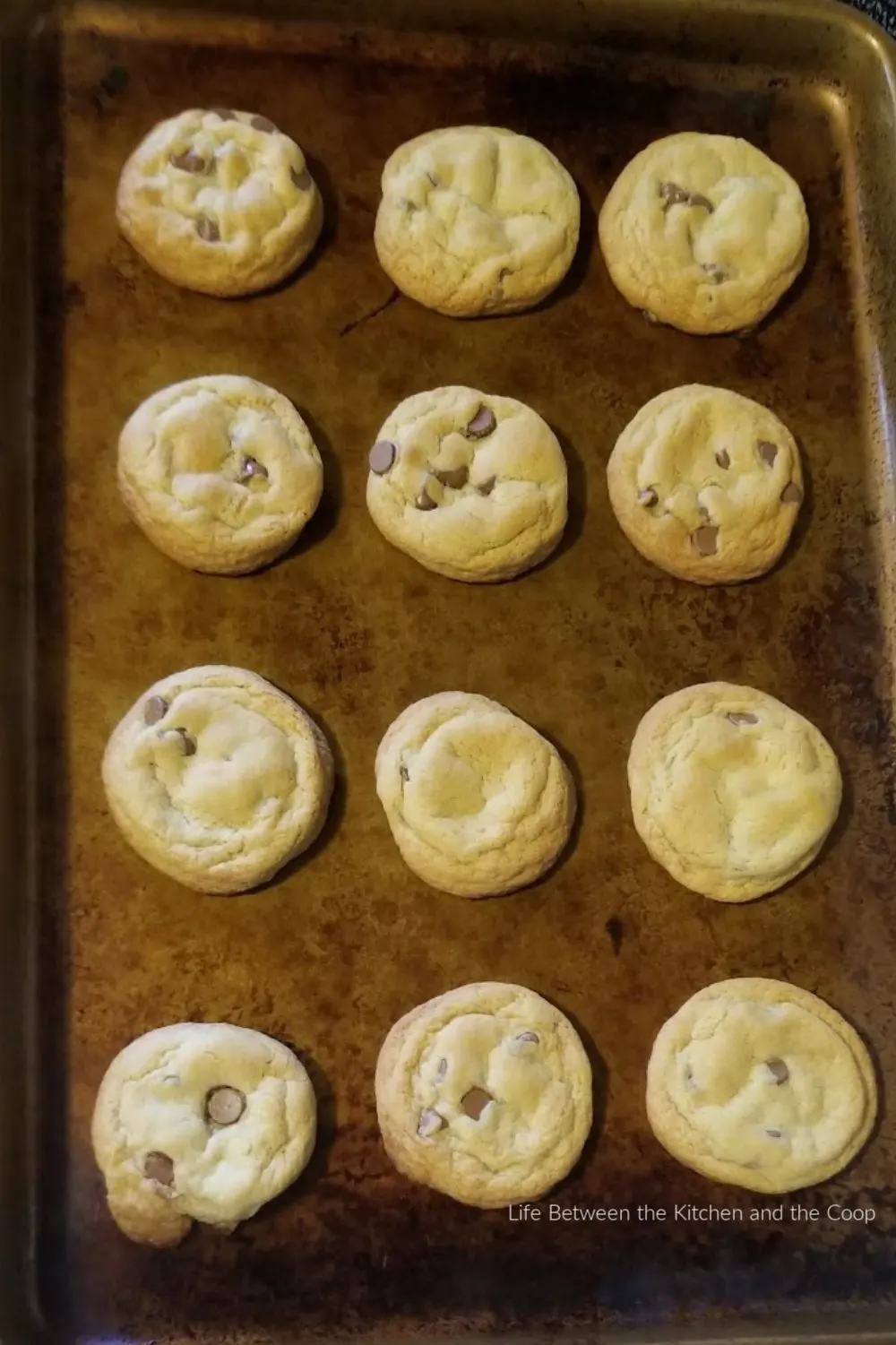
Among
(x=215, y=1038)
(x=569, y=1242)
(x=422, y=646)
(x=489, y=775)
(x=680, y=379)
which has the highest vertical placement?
(x=680, y=379)

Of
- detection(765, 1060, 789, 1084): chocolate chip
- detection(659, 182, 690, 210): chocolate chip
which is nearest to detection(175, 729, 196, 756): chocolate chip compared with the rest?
detection(765, 1060, 789, 1084): chocolate chip

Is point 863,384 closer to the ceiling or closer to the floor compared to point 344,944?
closer to the ceiling

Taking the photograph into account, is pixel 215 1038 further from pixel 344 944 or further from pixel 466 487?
pixel 466 487

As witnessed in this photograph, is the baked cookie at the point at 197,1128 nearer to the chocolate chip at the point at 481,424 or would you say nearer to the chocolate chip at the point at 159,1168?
the chocolate chip at the point at 159,1168

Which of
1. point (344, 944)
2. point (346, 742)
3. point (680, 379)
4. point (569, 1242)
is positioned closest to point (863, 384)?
point (680, 379)

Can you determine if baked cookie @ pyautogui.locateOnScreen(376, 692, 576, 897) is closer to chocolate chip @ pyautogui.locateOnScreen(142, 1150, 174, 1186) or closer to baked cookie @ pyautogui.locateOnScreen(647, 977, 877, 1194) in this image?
baked cookie @ pyautogui.locateOnScreen(647, 977, 877, 1194)

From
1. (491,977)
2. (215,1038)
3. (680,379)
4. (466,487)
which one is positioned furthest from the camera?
(680,379)
